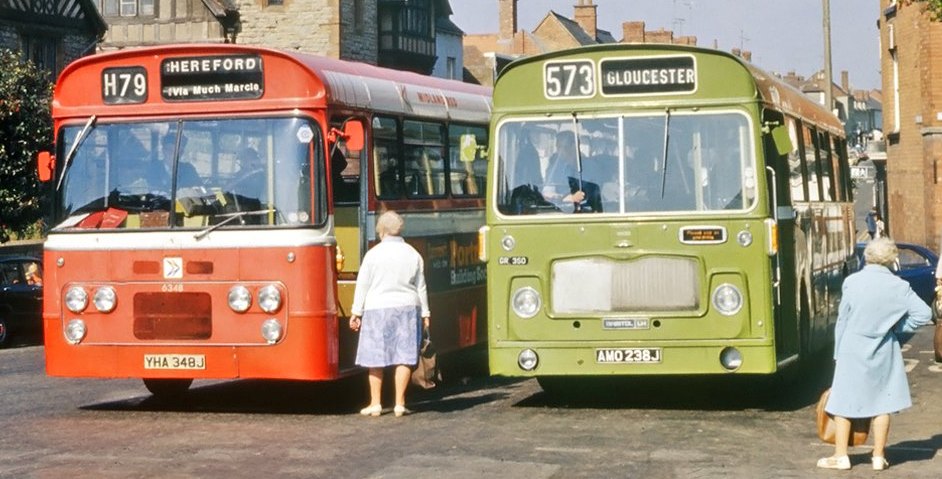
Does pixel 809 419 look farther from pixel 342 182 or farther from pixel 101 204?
pixel 101 204

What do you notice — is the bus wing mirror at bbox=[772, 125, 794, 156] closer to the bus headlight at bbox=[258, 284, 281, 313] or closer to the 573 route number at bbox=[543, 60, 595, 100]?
the 573 route number at bbox=[543, 60, 595, 100]

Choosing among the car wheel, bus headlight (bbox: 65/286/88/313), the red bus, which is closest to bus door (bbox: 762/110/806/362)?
the red bus

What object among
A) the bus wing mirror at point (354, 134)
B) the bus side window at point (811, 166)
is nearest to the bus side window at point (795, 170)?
the bus side window at point (811, 166)

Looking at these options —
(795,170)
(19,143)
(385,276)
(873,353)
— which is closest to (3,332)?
(19,143)

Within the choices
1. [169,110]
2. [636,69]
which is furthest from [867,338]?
[169,110]

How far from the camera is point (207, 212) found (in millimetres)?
14695

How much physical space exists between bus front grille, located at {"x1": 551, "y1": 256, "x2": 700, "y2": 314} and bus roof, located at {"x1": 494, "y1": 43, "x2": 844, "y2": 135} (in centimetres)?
133

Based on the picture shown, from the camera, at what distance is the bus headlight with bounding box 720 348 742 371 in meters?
14.1

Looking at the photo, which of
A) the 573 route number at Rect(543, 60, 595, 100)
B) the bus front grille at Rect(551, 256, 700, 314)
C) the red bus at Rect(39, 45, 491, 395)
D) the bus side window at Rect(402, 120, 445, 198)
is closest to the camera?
the bus front grille at Rect(551, 256, 700, 314)

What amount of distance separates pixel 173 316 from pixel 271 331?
0.93 meters

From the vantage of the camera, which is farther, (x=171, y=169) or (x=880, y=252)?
(x=171, y=169)

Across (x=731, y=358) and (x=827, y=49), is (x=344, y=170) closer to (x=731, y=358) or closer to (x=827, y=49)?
(x=731, y=358)

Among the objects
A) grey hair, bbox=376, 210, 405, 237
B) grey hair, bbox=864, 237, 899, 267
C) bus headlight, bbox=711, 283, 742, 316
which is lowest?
bus headlight, bbox=711, 283, 742, 316

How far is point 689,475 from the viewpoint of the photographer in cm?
1090
